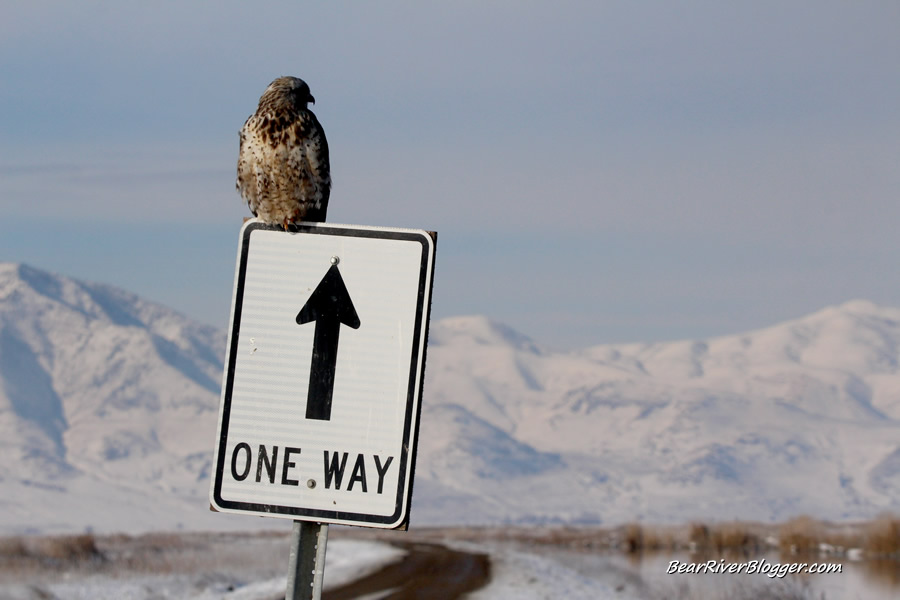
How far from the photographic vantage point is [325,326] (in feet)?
11.6

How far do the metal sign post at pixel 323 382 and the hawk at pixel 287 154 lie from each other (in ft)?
4.84

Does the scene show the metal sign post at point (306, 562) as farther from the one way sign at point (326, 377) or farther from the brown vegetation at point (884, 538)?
the brown vegetation at point (884, 538)

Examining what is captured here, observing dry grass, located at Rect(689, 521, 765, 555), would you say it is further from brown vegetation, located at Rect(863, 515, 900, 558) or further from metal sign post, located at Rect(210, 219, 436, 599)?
metal sign post, located at Rect(210, 219, 436, 599)

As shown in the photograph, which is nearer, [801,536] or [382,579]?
[382,579]

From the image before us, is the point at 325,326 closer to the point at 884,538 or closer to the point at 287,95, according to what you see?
the point at 287,95

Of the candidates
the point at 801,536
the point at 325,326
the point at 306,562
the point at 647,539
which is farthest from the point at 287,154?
the point at 647,539

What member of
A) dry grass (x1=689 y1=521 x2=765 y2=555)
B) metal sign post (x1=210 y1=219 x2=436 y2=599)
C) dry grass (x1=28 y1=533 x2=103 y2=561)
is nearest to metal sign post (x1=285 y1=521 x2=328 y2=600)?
metal sign post (x1=210 y1=219 x2=436 y2=599)

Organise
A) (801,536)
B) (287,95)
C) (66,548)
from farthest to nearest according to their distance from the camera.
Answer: (801,536), (66,548), (287,95)

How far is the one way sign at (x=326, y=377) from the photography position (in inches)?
134

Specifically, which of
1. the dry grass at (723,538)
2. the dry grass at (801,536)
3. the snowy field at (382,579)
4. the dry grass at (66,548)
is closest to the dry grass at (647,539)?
the dry grass at (723,538)

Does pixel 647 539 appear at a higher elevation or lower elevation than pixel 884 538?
higher

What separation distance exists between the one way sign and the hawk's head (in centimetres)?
191

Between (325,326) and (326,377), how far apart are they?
6.0 inches

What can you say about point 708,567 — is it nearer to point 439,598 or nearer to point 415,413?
point 439,598
